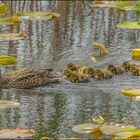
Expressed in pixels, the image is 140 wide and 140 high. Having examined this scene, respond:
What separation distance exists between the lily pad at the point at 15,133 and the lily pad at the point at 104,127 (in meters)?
0.45

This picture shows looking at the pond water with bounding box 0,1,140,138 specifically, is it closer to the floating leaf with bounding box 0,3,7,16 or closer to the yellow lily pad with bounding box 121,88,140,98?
the yellow lily pad with bounding box 121,88,140,98

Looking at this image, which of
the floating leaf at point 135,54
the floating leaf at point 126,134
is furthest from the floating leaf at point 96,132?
the floating leaf at point 135,54

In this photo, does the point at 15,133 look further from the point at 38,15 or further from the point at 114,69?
the point at 38,15

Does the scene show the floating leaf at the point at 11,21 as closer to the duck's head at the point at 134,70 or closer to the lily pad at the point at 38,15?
the lily pad at the point at 38,15

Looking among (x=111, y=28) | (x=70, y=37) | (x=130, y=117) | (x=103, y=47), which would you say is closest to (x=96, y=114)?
(x=130, y=117)

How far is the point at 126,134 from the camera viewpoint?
22.2ft

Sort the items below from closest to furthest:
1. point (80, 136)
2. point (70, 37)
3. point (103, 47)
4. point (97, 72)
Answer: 1. point (80, 136)
2. point (97, 72)
3. point (103, 47)
4. point (70, 37)

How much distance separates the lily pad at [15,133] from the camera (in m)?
6.80

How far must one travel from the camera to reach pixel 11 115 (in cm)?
764

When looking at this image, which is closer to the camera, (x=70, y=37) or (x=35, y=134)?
(x=35, y=134)

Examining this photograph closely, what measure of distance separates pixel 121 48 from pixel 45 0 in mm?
4492

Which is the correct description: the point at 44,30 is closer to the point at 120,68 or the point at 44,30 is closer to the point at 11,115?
the point at 120,68

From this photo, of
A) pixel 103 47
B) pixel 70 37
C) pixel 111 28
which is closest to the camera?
pixel 103 47

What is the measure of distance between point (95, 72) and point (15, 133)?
7.66 feet
